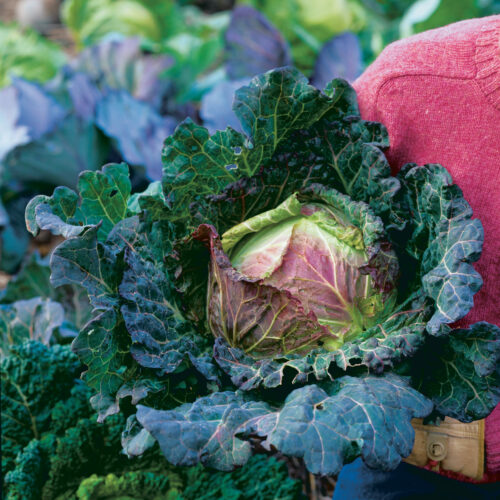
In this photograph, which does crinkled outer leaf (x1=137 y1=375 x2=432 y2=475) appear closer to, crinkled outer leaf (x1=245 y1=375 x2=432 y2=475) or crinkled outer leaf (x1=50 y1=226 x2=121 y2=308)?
crinkled outer leaf (x1=245 y1=375 x2=432 y2=475)

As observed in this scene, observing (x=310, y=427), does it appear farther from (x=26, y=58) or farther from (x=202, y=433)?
(x=26, y=58)

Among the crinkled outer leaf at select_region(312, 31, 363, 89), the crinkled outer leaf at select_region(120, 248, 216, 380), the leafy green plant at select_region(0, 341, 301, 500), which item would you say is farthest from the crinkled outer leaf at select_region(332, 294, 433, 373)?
the crinkled outer leaf at select_region(312, 31, 363, 89)

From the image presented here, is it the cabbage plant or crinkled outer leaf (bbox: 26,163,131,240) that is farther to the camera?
crinkled outer leaf (bbox: 26,163,131,240)

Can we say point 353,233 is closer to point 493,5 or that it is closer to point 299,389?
point 299,389

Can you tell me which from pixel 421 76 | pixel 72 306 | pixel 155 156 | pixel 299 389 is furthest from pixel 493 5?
pixel 299 389

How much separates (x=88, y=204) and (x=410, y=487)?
97 centimetres

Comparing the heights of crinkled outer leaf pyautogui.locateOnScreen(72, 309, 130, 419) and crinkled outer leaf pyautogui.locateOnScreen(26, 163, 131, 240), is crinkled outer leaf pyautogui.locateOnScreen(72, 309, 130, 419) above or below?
below

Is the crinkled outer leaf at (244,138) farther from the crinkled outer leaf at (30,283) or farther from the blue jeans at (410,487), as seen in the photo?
the crinkled outer leaf at (30,283)

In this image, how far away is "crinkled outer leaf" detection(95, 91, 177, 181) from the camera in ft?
9.46

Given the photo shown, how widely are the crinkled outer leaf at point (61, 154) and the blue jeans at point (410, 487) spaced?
237cm

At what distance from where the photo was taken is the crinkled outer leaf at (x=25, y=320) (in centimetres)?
174

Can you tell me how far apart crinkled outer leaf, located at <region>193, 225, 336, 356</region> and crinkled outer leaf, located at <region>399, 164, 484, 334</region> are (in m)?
0.25

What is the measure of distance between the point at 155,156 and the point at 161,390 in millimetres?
1932

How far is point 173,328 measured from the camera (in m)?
1.26
